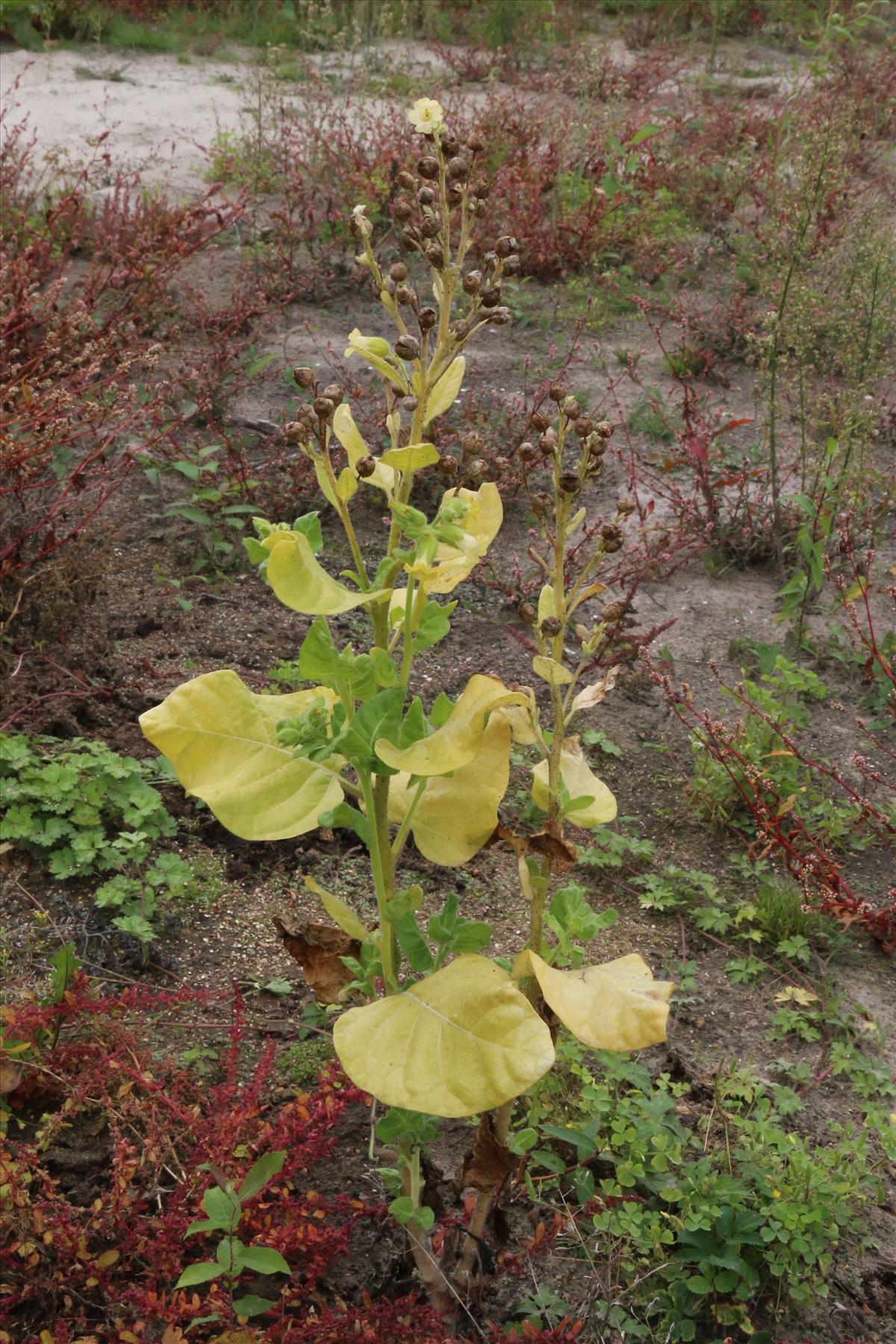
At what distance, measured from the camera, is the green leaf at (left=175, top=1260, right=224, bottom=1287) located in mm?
1554

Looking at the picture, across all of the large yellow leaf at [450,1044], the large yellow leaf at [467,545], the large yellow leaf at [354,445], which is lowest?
the large yellow leaf at [450,1044]

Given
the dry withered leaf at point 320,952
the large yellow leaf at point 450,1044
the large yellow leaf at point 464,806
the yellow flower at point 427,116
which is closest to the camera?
the large yellow leaf at point 450,1044

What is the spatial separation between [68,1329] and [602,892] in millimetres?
1444

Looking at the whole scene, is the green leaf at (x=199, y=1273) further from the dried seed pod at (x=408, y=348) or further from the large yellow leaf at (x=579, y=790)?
the dried seed pod at (x=408, y=348)

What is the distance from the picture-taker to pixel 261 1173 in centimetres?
165

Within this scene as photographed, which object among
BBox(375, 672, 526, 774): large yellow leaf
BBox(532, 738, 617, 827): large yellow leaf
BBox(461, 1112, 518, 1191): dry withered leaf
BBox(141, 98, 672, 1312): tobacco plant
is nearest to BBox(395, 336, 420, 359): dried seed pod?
BBox(141, 98, 672, 1312): tobacco plant

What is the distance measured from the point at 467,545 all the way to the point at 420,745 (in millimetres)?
246

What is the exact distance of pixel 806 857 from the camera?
257 centimetres

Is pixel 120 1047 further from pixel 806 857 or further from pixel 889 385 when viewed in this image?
pixel 889 385

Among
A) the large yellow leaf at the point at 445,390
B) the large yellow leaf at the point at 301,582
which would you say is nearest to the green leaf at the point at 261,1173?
the large yellow leaf at the point at 301,582

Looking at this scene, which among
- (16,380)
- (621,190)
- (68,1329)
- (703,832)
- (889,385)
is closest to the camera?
(68,1329)

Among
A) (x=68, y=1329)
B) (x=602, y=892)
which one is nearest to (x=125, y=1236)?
(x=68, y=1329)

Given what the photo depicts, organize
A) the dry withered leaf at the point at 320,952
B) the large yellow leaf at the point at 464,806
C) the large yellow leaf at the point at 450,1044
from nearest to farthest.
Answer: the large yellow leaf at the point at 450,1044 → the large yellow leaf at the point at 464,806 → the dry withered leaf at the point at 320,952

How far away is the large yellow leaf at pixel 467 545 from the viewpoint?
136 cm
